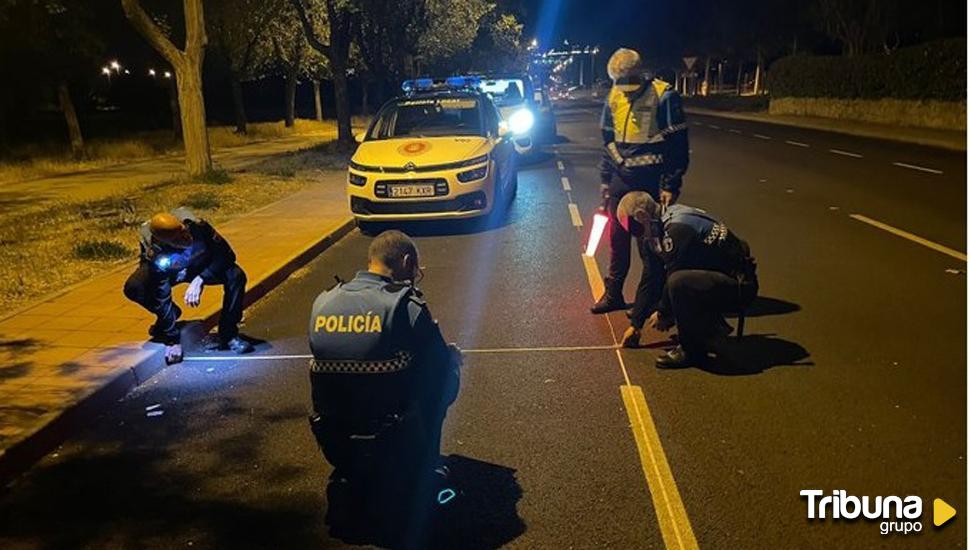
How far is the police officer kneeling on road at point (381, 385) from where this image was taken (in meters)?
3.13

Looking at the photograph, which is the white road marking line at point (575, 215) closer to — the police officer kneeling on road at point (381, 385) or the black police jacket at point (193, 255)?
the black police jacket at point (193, 255)

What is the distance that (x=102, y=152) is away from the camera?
941 inches

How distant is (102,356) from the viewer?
18.1 ft

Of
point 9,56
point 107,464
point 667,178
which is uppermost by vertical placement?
point 9,56

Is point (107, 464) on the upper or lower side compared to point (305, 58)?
lower

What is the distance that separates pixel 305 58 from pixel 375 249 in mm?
32810

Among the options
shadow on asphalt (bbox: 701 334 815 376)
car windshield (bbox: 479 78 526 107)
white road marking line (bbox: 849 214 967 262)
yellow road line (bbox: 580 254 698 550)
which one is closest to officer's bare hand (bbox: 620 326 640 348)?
yellow road line (bbox: 580 254 698 550)

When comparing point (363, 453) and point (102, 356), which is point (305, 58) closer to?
point (102, 356)

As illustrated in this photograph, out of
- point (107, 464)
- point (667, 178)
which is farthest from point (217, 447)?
point (667, 178)

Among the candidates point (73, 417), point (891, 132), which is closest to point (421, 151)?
point (73, 417)

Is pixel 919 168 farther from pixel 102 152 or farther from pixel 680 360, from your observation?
pixel 102 152

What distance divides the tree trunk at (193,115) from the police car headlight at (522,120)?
22.8 ft

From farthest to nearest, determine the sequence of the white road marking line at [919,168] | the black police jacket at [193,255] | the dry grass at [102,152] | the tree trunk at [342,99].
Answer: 1. the tree trunk at [342,99]
2. the dry grass at [102,152]
3. the white road marking line at [919,168]
4. the black police jacket at [193,255]

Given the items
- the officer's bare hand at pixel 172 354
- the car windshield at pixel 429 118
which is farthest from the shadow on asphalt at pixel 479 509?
the car windshield at pixel 429 118
